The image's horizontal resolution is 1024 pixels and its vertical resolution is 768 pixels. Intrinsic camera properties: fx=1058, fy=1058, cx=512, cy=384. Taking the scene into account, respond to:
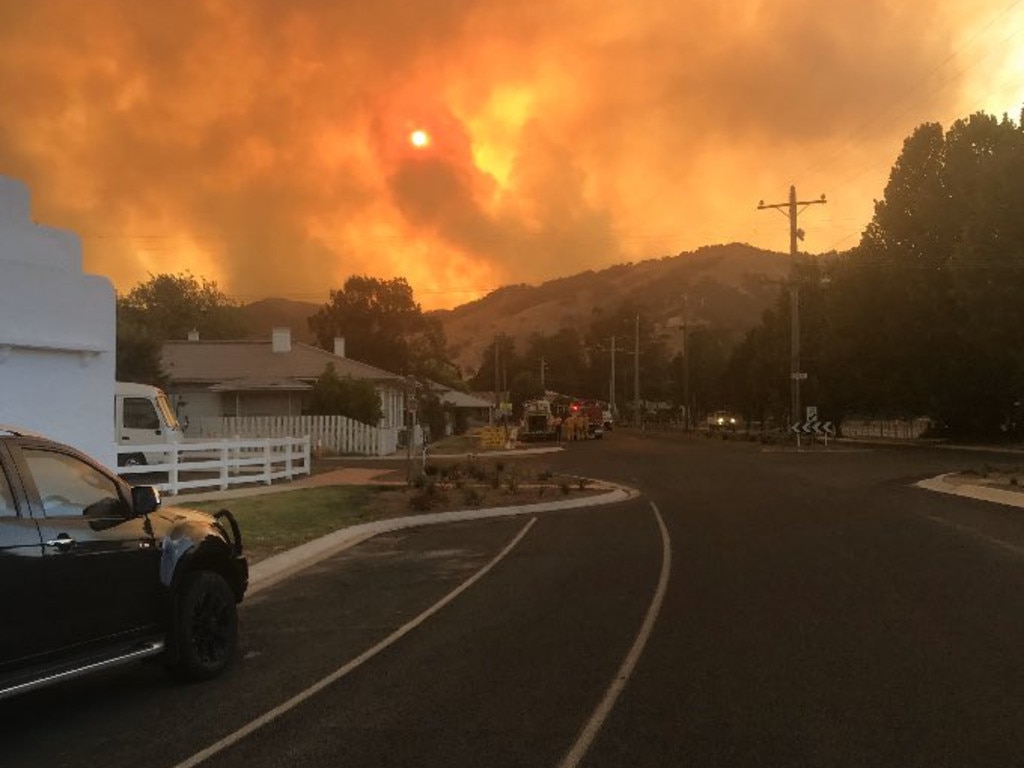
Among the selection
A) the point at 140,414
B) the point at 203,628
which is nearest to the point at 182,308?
the point at 140,414

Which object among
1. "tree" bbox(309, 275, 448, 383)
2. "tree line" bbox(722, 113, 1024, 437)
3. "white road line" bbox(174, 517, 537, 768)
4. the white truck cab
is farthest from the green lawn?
"tree" bbox(309, 275, 448, 383)

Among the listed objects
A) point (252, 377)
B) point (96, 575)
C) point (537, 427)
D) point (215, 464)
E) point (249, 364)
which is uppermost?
point (249, 364)

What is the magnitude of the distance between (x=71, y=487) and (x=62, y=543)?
2.80 feet

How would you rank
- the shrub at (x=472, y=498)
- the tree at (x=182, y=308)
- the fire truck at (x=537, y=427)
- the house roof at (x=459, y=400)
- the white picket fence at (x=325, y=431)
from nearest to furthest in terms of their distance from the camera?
the shrub at (x=472, y=498) < the white picket fence at (x=325, y=431) < the fire truck at (x=537, y=427) < the house roof at (x=459, y=400) < the tree at (x=182, y=308)

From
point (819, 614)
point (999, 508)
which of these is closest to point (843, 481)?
point (999, 508)

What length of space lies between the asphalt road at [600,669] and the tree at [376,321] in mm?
83078

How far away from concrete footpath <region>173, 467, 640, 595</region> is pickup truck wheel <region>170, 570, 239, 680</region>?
12.7 feet

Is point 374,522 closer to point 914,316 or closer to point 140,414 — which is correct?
point 140,414

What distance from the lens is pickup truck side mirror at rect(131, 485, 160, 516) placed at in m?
7.22

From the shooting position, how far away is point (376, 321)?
99.2m

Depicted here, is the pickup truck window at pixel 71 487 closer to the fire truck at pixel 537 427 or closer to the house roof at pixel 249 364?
the house roof at pixel 249 364

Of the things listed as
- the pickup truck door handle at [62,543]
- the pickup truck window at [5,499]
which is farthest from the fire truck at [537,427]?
the pickup truck window at [5,499]

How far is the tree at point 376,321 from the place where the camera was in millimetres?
97688

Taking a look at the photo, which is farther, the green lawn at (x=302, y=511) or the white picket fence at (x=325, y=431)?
the white picket fence at (x=325, y=431)
